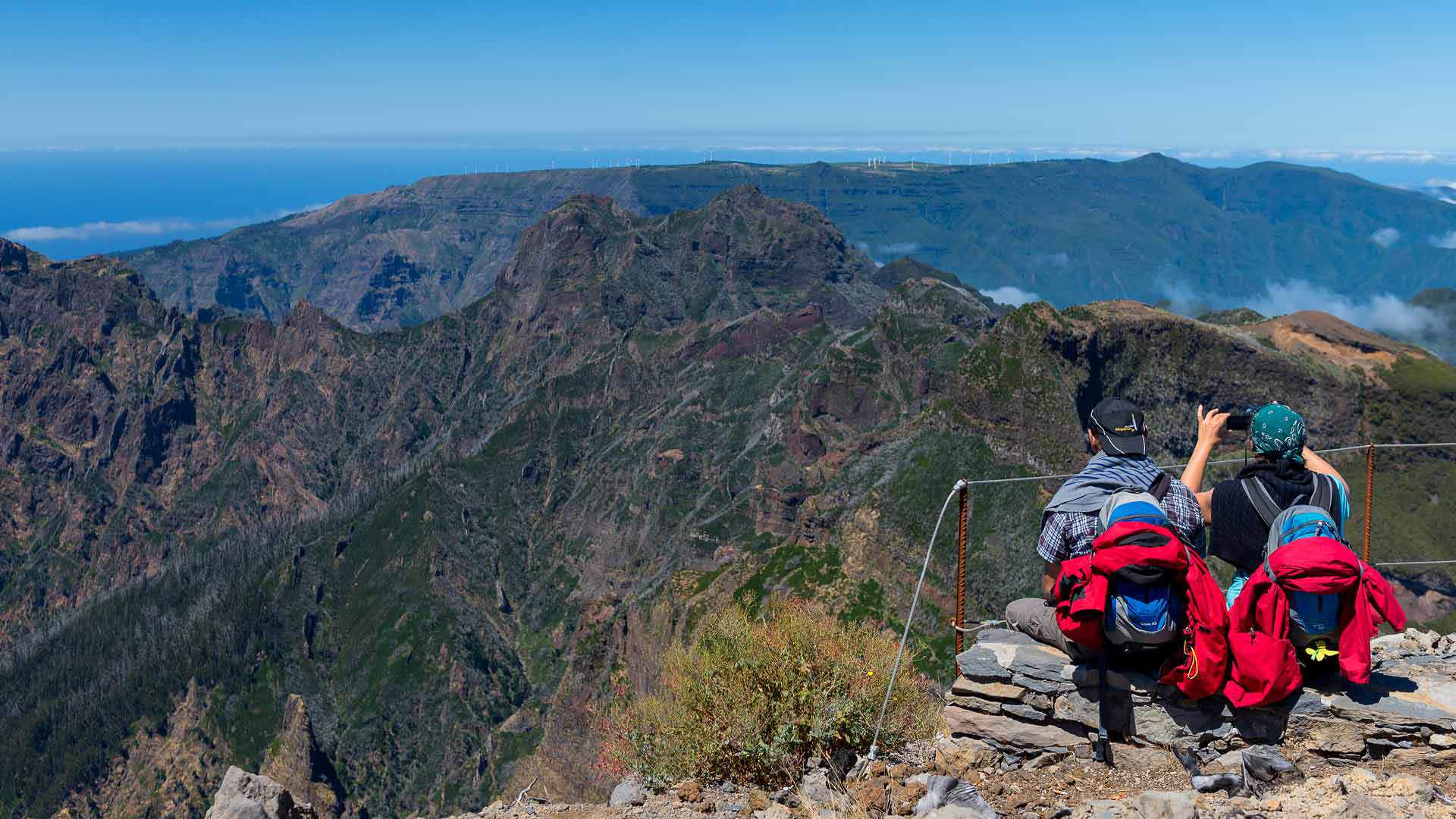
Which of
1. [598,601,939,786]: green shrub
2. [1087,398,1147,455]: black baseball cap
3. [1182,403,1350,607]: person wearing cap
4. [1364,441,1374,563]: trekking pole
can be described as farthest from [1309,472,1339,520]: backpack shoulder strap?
[598,601,939,786]: green shrub

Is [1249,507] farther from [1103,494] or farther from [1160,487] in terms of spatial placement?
[1103,494]

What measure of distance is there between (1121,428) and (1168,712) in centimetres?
286

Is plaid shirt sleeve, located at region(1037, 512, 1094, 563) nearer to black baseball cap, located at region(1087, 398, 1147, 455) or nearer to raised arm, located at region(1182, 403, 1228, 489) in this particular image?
black baseball cap, located at region(1087, 398, 1147, 455)

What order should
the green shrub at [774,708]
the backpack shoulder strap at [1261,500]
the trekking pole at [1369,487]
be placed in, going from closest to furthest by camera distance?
the backpack shoulder strap at [1261,500] → the green shrub at [774,708] → the trekking pole at [1369,487]

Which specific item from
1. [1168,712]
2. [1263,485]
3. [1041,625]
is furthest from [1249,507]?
[1041,625]

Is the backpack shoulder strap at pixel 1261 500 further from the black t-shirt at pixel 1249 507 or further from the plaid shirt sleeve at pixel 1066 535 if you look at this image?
the plaid shirt sleeve at pixel 1066 535

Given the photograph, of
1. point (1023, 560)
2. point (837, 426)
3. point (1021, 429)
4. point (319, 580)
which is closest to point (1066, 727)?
point (1023, 560)

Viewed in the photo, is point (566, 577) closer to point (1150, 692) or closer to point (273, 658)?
point (273, 658)

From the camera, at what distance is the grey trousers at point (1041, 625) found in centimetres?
990

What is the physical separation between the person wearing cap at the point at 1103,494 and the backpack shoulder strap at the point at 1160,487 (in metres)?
0.02

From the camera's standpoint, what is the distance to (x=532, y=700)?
125188 millimetres

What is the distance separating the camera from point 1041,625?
34.2ft

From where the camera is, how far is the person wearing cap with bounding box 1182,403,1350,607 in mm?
9344

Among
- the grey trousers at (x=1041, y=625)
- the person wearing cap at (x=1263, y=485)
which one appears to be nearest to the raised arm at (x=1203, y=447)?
the person wearing cap at (x=1263, y=485)
